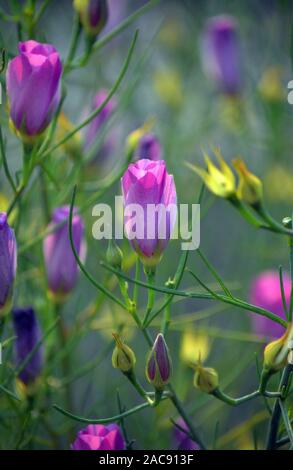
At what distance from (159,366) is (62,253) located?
0.51 ft

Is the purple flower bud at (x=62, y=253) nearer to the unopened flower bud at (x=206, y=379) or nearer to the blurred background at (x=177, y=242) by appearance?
the blurred background at (x=177, y=242)

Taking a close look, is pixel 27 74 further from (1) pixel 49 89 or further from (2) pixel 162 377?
(2) pixel 162 377

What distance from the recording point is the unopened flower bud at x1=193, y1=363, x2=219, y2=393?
352 millimetres

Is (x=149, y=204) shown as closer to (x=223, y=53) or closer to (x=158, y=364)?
(x=158, y=364)

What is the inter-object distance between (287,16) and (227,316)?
46cm

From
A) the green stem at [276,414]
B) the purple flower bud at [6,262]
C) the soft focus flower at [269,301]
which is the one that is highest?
the purple flower bud at [6,262]

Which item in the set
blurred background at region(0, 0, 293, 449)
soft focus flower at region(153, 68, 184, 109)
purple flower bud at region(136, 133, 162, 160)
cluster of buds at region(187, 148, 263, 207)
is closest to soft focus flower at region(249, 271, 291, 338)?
blurred background at region(0, 0, 293, 449)

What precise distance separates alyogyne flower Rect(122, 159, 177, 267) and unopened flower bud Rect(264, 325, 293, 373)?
0.24ft

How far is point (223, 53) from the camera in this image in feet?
2.55

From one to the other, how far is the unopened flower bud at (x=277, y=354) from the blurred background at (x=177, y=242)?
17 cm

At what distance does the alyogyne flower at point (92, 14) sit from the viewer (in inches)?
17.9

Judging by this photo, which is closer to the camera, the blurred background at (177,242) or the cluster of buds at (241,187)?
the cluster of buds at (241,187)


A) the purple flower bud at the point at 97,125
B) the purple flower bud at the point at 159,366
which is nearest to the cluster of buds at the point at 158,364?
the purple flower bud at the point at 159,366

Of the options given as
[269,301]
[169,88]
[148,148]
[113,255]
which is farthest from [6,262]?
[169,88]
